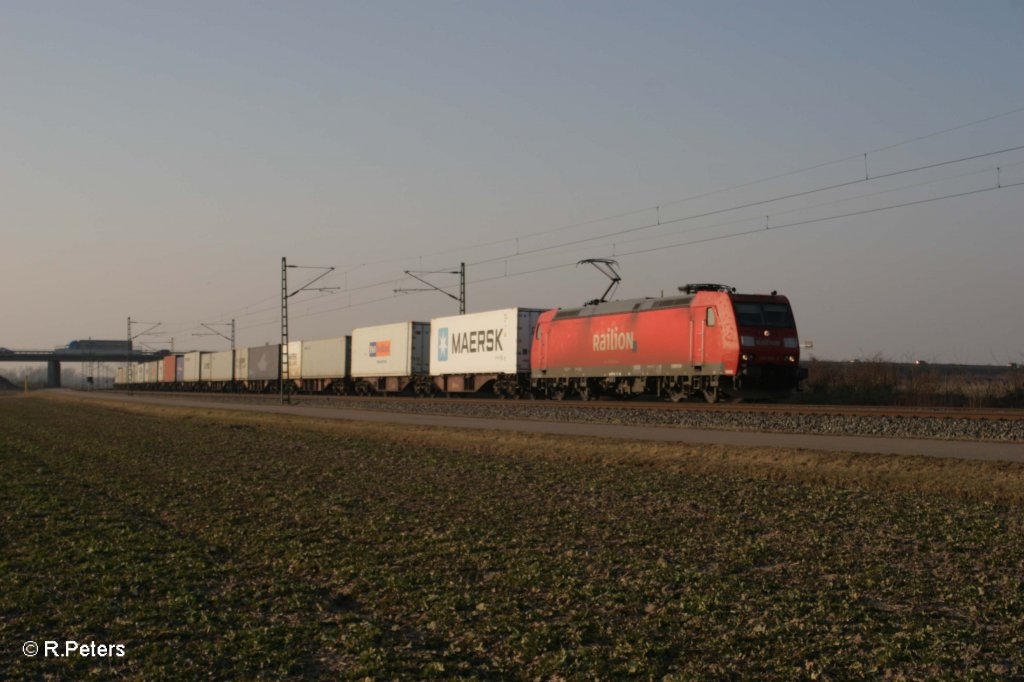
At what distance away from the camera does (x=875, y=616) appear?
7434mm

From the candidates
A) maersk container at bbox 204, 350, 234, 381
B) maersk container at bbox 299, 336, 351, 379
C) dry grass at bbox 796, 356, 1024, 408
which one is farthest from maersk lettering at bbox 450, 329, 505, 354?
maersk container at bbox 204, 350, 234, 381

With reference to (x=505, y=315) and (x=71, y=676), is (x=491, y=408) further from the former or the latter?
(x=71, y=676)

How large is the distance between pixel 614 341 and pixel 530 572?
1076 inches

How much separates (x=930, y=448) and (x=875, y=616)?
1213 cm

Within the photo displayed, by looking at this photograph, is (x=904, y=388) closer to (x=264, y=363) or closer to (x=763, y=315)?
(x=763, y=315)

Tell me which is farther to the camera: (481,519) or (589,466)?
(589,466)

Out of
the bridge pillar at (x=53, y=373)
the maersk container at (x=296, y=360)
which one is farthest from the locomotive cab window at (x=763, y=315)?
the bridge pillar at (x=53, y=373)

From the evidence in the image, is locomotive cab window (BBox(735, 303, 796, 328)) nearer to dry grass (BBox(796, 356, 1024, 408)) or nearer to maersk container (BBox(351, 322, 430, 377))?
dry grass (BBox(796, 356, 1024, 408))

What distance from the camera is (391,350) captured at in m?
57.0

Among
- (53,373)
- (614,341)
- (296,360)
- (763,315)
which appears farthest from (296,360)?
(53,373)

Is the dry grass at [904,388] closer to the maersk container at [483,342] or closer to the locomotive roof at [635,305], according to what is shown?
the locomotive roof at [635,305]

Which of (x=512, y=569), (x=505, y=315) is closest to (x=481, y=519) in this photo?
(x=512, y=569)

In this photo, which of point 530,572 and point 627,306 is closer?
point 530,572

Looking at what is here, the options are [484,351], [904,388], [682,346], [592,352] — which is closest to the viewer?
[682,346]
